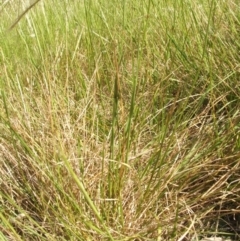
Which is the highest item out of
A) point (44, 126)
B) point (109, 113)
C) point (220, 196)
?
point (44, 126)

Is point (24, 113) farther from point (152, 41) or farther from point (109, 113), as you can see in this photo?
point (152, 41)

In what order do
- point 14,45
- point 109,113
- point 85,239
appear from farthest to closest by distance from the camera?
point 14,45 < point 109,113 < point 85,239

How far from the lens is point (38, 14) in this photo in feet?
6.04

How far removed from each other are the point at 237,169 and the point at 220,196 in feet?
0.23

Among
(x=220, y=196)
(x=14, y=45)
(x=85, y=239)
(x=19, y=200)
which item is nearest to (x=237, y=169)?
(x=220, y=196)

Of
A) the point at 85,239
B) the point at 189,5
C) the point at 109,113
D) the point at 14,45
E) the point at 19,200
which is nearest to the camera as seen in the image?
the point at 85,239

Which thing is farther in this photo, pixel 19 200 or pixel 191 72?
pixel 191 72

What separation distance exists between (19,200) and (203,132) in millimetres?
436

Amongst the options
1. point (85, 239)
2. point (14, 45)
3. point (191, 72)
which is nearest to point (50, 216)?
point (85, 239)

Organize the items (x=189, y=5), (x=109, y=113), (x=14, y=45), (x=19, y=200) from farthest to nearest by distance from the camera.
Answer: (x=14, y=45) < (x=189, y=5) < (x=109, y=113) < (x=19, y=200)

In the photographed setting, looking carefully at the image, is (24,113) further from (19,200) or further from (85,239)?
(85,239)

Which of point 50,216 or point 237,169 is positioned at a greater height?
point 50,216

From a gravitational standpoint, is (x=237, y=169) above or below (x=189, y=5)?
below

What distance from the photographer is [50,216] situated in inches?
37.4
